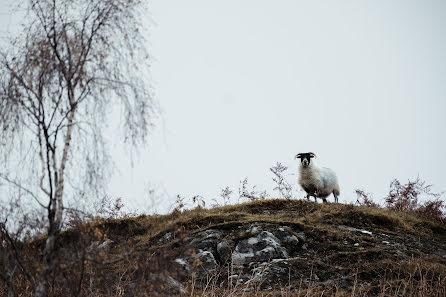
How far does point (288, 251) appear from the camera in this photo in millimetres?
9227

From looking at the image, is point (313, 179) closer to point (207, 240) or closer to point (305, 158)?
point (305, 158)

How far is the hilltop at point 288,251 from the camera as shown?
24.6ft

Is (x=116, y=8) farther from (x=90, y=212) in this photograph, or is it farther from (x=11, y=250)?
(x=11, y=250)

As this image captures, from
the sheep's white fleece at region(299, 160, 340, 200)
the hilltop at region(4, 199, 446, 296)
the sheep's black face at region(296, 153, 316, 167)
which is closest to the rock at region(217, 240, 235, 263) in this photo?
the hilltop at region(4, 199, 446, 296)

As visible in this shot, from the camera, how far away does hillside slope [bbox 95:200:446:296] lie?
25.1 ft

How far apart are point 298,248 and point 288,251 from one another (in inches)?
12.7

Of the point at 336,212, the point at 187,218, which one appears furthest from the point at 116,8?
the point at 336,212

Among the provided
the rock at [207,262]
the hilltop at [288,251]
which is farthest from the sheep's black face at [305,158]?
the rock at [207,262]

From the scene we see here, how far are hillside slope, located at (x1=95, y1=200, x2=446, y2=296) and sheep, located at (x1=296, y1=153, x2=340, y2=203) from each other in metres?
2.31

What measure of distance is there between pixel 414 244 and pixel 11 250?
362 inches

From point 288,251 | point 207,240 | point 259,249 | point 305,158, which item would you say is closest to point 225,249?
point 207,240

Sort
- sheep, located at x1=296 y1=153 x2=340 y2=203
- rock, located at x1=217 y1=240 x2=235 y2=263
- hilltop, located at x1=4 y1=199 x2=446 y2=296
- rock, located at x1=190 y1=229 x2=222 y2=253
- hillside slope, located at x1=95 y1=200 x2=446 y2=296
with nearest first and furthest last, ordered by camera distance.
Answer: hilltop, located at x1=4 y1=199 x2=446 y2=296 < hillside slope, located at x1=95 y1=200 x2=446 y2=296 < rock, located at x1=217 y1=240 x2=235 y2=263 < rock, located at x1=190 y1=229 x2=222 y2=253 < sheep, located at x1=296 y1=153 x2=340 y2=203

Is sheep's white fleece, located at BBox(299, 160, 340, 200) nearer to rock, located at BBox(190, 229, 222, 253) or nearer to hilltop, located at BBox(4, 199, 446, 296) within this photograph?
hilltop, located at BBox(4, 199, 446, 296)

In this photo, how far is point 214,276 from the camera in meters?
8.37
